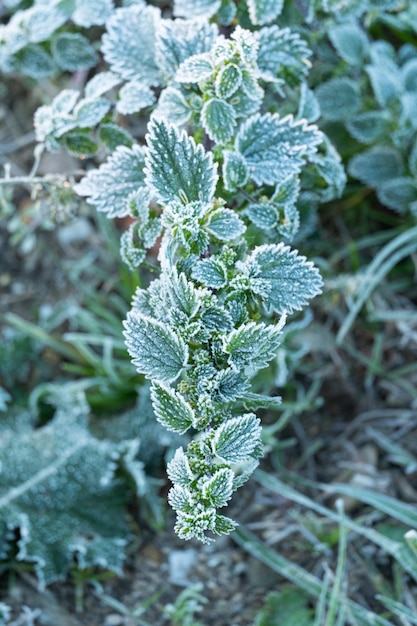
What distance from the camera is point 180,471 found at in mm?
837

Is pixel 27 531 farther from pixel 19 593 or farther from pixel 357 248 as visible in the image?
pixel 357 248

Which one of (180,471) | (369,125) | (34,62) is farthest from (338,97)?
(180,471)

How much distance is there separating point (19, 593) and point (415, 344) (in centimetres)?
97

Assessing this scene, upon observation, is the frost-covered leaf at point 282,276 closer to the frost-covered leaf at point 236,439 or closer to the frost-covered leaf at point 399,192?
the frost-covered leaf at point 236,439

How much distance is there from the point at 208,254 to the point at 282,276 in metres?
0.10

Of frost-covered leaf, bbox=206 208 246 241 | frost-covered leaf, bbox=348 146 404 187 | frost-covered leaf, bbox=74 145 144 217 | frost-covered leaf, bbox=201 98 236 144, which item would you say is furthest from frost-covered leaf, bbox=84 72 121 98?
frost-covered leaf, bbox=348 146 404 187

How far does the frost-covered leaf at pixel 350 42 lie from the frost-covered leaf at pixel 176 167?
2.18 ft

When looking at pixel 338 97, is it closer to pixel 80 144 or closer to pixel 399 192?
pixel 399 192

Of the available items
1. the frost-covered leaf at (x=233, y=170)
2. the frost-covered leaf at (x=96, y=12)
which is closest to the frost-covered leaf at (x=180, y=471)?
the frost-covered leaf at (x=233, y=170)

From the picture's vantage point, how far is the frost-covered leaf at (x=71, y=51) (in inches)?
57.6

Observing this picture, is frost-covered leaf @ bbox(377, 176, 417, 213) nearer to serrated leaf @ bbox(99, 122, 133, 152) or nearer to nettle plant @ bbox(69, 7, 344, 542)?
nettle plant @ bbox(69, 7, 344, 542)

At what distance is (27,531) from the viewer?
1416 mm

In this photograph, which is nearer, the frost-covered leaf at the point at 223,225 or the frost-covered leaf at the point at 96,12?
the frost-covered leaf at the point at 223,225

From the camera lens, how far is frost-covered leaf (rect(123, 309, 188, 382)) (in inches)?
34.4
